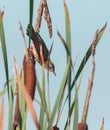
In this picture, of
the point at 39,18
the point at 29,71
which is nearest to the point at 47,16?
the point at 39,18

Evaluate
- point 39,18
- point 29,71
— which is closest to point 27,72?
point 29,71

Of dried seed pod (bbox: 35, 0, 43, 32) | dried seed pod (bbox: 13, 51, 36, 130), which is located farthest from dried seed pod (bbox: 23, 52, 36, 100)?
dried seed pod (bbox: 35, 0, 43, 32)

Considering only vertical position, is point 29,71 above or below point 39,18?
below

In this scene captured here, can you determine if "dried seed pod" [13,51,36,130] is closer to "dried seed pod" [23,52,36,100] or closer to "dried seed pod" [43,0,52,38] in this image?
"dried seed pod" [23,52,36,100]

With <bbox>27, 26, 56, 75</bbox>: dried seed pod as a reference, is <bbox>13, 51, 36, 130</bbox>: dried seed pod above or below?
below

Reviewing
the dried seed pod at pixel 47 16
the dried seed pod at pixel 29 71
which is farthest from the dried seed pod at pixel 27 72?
the dried seed pod at pixel 47 16

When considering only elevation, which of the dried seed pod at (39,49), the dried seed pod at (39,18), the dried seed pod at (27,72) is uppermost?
the dried seed pod at (39,18)

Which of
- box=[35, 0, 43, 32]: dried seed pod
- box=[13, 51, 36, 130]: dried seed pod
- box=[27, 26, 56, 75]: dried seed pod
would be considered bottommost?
box=[13, 51, 36, 130]: dried seed pod

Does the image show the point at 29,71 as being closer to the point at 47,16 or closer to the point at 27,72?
the point at 27,72

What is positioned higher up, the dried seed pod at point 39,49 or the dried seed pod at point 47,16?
the dried seed pod at point 47,16

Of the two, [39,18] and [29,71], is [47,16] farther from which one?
[29,71]

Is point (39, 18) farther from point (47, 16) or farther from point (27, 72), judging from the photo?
point (27, 72)

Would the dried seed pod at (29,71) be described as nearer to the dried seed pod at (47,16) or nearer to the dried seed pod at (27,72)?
the dried seed pod at (27,72)

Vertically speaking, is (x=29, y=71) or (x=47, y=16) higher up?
(x=47, y=16)
